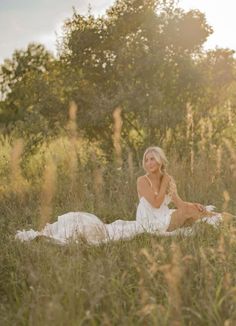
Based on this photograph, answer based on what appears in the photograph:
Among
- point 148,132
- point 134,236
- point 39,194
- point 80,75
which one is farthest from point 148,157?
point 80,75

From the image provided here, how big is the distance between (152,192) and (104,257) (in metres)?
2.36

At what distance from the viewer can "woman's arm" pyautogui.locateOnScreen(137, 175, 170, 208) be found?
6.99 m

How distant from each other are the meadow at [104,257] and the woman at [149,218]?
24 cm

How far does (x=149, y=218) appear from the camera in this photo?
22.5ft

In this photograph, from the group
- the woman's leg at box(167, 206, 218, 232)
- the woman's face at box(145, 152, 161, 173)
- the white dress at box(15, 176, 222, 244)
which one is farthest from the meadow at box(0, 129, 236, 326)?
the woman's face at box(145, 152, 161, 173)

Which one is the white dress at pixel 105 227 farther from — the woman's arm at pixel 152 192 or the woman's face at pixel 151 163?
the woman's face at pixel 151 163

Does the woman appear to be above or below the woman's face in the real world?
below

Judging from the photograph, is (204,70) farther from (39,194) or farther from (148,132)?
(39,194)

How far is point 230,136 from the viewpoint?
386 inches

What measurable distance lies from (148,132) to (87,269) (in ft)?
18.9

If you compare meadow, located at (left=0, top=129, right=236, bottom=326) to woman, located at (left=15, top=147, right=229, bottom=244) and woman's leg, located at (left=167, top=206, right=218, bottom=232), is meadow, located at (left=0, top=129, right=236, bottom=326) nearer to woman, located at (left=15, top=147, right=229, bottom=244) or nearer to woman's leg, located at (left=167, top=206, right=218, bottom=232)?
woman, located at (left=15, top=147, right=229, bottom=244)

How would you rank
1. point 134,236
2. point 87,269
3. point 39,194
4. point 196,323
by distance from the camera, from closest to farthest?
point 196,323, point 87,269, point 134,236, point 39,194

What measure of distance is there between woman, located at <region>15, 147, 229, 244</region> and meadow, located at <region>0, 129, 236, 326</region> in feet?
0.78

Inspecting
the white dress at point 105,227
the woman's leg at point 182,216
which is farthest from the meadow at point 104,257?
the woman's leg at point 182,216
